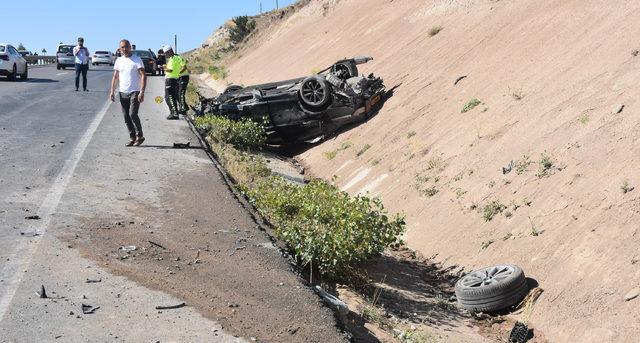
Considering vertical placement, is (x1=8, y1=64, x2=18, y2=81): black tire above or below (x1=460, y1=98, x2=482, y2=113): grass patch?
below

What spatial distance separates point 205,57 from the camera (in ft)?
241

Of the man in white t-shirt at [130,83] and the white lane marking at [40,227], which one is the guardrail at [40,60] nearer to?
the man in white t-shirt at [130,83]

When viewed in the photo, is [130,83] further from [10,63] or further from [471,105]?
[10,63]

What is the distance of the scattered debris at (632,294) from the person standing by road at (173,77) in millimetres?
12491

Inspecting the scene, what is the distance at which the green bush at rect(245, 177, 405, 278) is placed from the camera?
8.62 metres

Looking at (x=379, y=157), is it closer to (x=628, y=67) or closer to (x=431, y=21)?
(x=628, y=67)

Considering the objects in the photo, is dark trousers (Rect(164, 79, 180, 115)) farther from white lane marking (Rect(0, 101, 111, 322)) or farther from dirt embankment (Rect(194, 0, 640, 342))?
white lane marking (Rect(0, 101, 111, 322))

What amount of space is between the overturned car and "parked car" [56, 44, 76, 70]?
103ft

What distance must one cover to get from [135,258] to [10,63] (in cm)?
2590

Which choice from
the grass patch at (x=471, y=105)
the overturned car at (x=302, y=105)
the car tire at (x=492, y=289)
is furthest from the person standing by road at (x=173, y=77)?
the car tire at (x=492, y=289)

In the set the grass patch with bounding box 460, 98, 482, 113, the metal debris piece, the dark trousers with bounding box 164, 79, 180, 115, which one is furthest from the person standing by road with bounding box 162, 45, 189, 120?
the metal debris piece

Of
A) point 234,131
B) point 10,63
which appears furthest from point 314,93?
point 10,63

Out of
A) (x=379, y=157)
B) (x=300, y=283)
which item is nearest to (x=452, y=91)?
(x=379, y=157)

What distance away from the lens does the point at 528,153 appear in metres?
11.8
